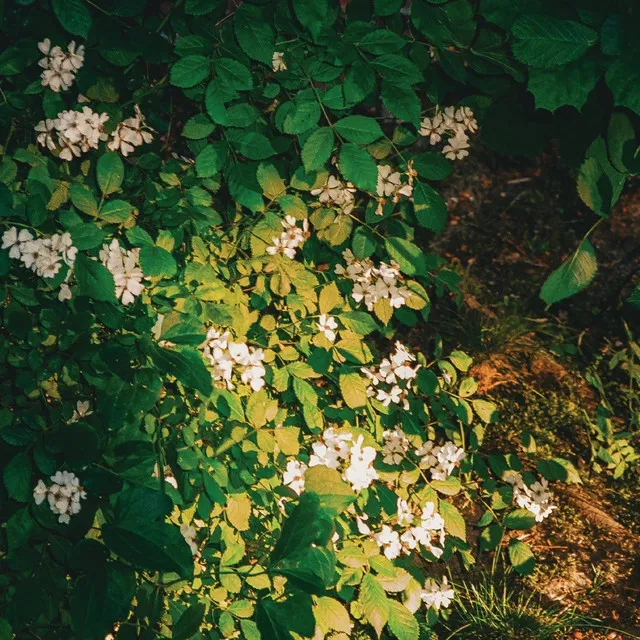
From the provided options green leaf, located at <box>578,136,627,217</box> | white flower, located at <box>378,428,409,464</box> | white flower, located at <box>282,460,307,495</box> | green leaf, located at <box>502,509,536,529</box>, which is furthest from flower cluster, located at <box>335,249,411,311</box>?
green leaf, located at <box>502,509,536,529</box>

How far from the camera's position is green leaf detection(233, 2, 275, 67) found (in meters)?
1.17

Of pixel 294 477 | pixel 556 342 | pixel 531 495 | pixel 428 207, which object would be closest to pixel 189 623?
pixel 294 477

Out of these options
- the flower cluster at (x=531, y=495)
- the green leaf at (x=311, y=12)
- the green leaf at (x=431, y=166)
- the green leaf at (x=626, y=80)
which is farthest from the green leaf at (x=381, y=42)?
the flower cluster at (x=531, y=495)

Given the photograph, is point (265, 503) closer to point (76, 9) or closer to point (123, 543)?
point (123, 543)

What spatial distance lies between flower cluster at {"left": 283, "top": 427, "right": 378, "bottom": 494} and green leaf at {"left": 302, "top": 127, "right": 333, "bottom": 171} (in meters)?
0.67

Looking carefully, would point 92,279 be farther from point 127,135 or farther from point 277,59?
point 277,59

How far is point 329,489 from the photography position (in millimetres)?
1249

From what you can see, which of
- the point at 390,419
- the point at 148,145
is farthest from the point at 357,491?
the point at 148,145

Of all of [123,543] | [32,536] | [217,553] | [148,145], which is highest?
[148,145]

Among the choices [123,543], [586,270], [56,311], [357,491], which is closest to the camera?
[123,543]

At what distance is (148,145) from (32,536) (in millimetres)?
993

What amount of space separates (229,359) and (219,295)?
0.15 metres

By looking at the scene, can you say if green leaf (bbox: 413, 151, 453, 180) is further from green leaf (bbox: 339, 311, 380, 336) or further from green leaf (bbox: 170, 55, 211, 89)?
green leaf (bbox: 170, 55, 211, 89)

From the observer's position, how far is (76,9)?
115 centimetres
